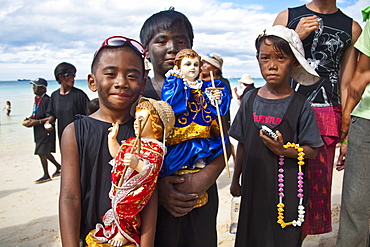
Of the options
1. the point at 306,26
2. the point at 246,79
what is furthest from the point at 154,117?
the point at 246,79

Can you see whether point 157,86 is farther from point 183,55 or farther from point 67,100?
point 67,100

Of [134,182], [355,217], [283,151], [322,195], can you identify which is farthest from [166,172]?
[355,217]

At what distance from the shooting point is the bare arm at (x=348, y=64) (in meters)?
2.54

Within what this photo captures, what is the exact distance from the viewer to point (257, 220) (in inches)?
94.0

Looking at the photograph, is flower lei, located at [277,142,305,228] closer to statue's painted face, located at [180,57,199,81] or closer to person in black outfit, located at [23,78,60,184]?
statue's painted face, located at [180,57,199,81]

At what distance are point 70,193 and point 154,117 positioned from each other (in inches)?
23.4

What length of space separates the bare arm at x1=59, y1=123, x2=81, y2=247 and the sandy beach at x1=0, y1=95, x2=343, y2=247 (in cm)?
216

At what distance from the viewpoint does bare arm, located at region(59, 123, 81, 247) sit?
153 cm

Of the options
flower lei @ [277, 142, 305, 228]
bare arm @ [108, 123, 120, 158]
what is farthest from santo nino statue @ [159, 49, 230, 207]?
flower lei @ [277, 142, 305, 228]

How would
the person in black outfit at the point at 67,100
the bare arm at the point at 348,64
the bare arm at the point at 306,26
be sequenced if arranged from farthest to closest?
the person in black outfit at the point at 67,100 → the bare arm at the point at 348,64 → the bare arm at the point at 306,26

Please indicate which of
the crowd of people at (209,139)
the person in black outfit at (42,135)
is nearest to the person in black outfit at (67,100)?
the person in black outfit at (42,135)

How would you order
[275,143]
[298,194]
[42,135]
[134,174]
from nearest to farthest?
[134,174] < [275,143] < [298,194] < [42,135]

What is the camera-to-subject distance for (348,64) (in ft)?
8.54

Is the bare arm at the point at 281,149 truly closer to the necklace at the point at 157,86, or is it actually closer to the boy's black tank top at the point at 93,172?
the necklace at the point at 157,86
